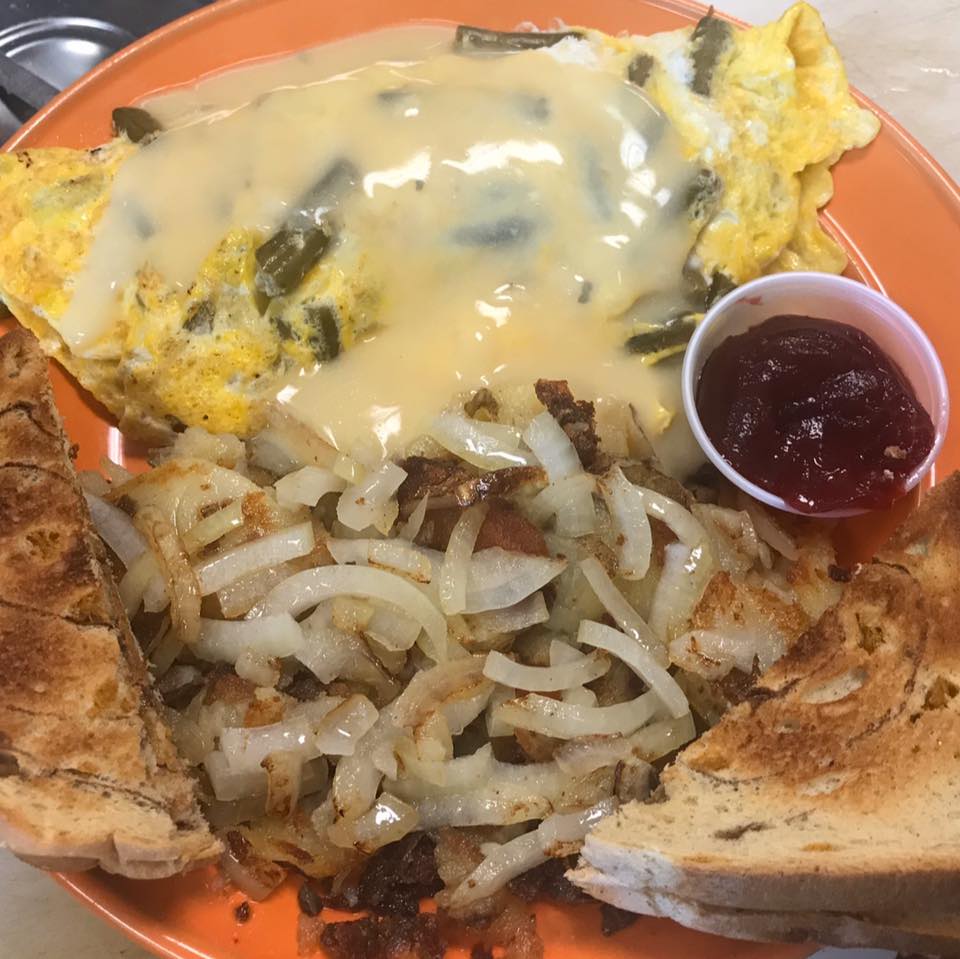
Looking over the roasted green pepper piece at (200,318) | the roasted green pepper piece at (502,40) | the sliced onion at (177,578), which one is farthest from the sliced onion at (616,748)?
the roasted green pepper piece at (502,40)

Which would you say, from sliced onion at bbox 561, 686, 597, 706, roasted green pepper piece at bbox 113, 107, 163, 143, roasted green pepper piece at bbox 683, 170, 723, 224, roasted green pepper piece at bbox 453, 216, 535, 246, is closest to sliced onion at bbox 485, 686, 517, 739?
sliced onion at bbox 561, 686, 597, 706

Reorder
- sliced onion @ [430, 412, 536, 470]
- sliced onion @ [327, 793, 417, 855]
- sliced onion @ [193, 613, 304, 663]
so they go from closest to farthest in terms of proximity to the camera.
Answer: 1. sliced onion @ [327, 793, 417, 855]
2. sliced onion @ [193, 613, 304, 663]
3. sliced onion @ [430, 412, 536, 470]

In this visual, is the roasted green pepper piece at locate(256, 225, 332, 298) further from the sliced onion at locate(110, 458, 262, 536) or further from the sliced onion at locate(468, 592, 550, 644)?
the sliced onion at locate(468, 592, 550, 644)

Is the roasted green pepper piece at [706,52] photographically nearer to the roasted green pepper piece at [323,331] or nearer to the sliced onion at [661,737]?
the roasted green pepper piece at [323,331]

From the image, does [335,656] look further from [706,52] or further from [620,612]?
[706,52]

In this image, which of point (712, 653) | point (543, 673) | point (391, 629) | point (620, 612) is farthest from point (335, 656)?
point (712, 653)

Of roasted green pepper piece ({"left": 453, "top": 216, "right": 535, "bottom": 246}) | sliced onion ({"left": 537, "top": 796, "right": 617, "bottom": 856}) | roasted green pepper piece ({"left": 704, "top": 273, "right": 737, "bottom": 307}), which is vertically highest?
roasted green pepper piece ({"left": 453, "top": 216, "right": 535, "bottom": 246})
